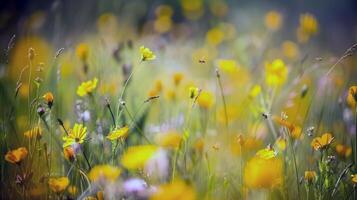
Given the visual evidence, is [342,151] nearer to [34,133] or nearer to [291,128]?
[291,128]

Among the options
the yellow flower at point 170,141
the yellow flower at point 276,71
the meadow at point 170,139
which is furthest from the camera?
the yellow flower at point 276,71

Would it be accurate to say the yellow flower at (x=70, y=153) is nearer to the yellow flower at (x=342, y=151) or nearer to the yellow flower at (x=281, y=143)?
the yellow flower at (x=281, y=143)

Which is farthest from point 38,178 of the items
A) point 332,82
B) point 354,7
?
point 354,7

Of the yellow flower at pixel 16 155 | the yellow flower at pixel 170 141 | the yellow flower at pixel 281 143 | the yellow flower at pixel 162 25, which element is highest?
the yellow flower at pixel 162 25

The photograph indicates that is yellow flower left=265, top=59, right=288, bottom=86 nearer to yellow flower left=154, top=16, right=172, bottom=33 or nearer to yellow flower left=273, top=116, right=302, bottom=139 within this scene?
yellow flower left=273, top=116, right=302, bottom=139

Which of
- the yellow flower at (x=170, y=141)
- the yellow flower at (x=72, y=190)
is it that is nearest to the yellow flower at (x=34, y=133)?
the yellow flower at (x=72, y=190)

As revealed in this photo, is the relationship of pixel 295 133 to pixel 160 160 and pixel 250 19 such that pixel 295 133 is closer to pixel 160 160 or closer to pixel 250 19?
pixel 160 160

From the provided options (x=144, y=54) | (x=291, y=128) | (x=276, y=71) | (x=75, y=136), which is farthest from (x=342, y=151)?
(x=75, y=136)

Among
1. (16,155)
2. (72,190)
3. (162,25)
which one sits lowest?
(72,190)

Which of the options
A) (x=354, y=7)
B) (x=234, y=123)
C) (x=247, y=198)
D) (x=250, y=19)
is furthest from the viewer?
(x=354, y=7)

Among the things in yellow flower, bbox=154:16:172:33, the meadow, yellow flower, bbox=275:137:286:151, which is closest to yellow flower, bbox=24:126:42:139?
the meadow

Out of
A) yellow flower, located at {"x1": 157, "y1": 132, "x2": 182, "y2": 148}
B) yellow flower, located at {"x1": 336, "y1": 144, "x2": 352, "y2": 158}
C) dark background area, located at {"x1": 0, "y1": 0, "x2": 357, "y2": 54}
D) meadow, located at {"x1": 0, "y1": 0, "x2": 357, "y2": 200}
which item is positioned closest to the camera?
meadow, located at {"x1": 0, "y1": 0, "x2": 357, "y2": 200}
